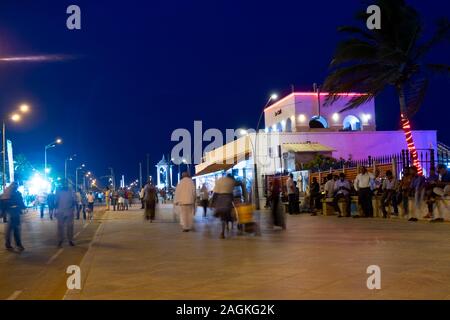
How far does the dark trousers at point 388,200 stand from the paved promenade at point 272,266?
4617 mm

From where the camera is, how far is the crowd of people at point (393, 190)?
59.4 feet

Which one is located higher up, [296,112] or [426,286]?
[296,112]

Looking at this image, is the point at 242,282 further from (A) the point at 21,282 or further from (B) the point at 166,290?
(A) the point at 21,282

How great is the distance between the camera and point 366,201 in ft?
70.6

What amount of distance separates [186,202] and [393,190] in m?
7.21

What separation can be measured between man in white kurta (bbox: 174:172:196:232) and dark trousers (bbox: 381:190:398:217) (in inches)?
272

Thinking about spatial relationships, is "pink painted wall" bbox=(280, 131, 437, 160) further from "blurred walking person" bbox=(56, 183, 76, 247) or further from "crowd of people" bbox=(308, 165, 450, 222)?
"blurred walking person" bbox=(56, 183, 76, 247)

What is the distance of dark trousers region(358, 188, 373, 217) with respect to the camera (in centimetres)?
2128

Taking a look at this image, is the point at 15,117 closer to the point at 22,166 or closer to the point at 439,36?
the point at 439,36

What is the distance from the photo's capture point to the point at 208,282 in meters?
8.11

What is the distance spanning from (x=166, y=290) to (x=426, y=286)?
10.9 feet

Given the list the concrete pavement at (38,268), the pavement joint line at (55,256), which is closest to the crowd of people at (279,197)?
the concrete pavement at (38,268)

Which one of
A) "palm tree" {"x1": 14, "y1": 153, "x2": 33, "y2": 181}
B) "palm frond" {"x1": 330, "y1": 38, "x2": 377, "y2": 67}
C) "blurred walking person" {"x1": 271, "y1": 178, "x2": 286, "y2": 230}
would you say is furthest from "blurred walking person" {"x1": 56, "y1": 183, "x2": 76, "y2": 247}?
"palm tree" {"x1": 14, "y1": 153, "x2": 33, "y2": 181}
